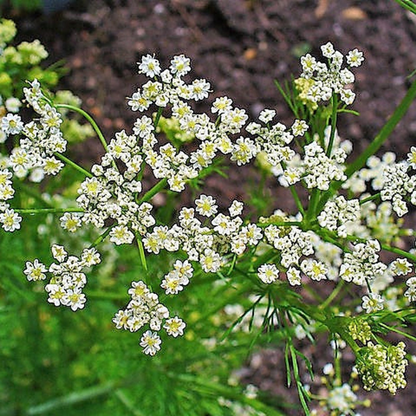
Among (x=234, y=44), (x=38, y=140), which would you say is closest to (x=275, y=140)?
(x=38, y=140)

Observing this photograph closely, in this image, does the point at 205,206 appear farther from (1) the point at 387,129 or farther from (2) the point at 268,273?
(1) the point at 387,129

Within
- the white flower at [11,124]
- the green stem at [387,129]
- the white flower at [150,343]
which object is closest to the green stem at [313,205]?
the green stem at [387,129]

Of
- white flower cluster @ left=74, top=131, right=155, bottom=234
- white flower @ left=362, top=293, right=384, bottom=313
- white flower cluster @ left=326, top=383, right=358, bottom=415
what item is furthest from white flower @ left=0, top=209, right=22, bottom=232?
white flower cluster @ left=326, top=383, right=358, bottom=415

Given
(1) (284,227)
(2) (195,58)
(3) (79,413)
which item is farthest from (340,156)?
(2) (195,58)

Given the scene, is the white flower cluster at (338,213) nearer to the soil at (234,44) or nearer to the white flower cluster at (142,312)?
the white flower cluster at (142,312)

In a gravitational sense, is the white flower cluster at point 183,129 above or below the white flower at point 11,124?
above

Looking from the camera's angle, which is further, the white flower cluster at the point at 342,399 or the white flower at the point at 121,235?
the white flower cluster at the point at 342,399

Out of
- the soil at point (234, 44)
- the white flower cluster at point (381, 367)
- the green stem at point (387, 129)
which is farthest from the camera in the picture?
the soil at point (234, 44)

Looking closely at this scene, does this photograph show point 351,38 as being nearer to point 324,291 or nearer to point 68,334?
point 324,291
